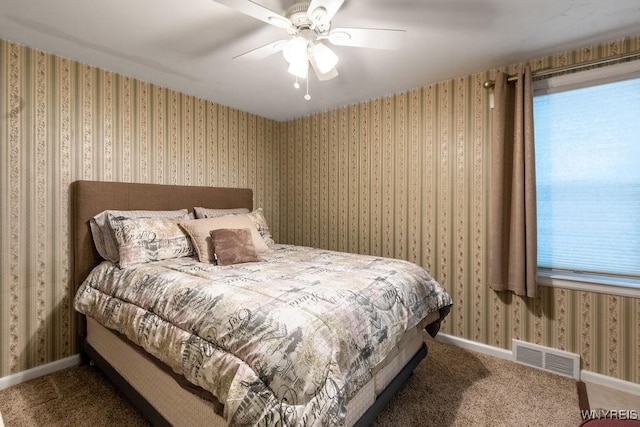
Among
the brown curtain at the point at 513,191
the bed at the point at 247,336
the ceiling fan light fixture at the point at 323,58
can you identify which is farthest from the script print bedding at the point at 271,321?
the ceiling fan light fixture at the point at 323,58

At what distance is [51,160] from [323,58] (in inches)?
85.1

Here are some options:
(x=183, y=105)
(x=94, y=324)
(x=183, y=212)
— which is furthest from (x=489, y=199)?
(x=94, y=324)

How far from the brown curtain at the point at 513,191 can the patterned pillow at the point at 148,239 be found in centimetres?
247

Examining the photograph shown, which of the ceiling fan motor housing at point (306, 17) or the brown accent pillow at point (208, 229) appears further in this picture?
the brown accent pillow at point (208, 229)

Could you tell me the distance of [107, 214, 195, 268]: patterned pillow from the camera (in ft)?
7.03

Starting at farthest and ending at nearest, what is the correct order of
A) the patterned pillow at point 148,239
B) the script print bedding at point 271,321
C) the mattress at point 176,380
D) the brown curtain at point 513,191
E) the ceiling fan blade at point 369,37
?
the brown curtain at point 513,191
the patterned pillow at point 148,239
the ceiling fan blade at point 369,37
the mattress at point 176,380
the script print bedding at point 271,321

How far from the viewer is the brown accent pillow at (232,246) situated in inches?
85.4

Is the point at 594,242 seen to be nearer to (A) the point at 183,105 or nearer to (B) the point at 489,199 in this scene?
(B) the point at 489,199

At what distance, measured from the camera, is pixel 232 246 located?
7.29 ft

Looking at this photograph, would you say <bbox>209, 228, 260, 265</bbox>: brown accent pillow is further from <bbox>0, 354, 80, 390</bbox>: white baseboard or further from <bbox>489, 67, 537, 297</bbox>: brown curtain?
<bbox>489, 67, 537, 297</bbox>: brown curtain

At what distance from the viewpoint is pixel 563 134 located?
7.61 feet

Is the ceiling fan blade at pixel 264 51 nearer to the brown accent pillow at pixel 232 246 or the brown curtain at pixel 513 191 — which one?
the brown accent pillow at pixel 232 246

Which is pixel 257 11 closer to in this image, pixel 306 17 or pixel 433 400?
pixel 306 17

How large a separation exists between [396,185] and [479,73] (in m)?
1.19
